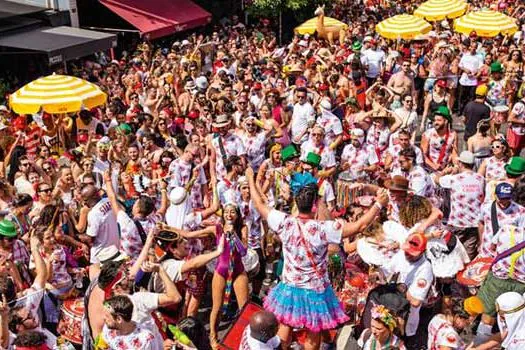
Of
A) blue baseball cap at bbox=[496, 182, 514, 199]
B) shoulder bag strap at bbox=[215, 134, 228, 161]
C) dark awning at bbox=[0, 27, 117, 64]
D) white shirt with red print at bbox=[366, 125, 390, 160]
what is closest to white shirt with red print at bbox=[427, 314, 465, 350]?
blue baseball cap at bbox=[496, 182, 514, 199]

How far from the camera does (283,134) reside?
10.2 meters

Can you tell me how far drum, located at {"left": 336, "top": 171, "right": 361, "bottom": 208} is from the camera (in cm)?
787

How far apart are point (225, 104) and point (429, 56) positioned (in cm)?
673

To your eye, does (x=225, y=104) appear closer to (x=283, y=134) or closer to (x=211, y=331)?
(x=283, y=134)

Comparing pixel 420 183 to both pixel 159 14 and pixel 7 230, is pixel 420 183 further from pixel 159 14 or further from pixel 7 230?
pixel 159 14

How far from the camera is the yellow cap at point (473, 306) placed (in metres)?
5.56

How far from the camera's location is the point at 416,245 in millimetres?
5551

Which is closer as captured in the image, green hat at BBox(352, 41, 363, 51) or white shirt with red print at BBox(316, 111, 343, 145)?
white shirt with red print at BBox(316, 111, 343, 145)

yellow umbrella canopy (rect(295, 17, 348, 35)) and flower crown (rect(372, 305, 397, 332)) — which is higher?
flower crown (rect(372, 305, 397, 332))

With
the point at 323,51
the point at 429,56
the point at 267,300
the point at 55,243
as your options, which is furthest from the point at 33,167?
the point at 429,56

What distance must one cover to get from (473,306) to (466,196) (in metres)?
2.03

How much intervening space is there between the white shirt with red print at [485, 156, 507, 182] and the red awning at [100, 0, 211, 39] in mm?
12745

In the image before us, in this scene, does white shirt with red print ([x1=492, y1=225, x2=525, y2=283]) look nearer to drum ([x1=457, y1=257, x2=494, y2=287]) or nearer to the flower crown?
drum ([x1=457, y1=257, x2=494, y2=287])

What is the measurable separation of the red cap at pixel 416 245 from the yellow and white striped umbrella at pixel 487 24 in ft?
35.4
